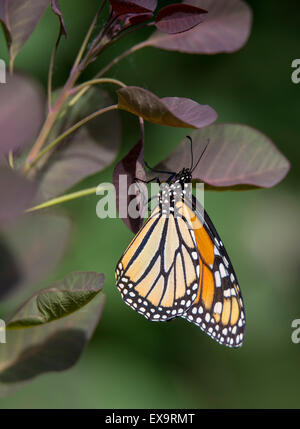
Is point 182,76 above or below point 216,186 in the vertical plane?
above

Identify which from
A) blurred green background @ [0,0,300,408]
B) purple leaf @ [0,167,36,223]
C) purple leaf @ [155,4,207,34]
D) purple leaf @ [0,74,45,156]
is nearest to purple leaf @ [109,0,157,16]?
purple leaf @ [155,4,207,34]

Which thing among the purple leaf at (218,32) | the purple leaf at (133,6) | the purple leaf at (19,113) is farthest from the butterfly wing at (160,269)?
the purple leaf at (19,113)

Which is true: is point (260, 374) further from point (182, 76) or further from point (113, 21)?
point (113, 21)

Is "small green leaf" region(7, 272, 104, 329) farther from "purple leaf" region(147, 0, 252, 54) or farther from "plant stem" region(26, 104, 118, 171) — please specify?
"purple leaf" region(147, 0, 252, 54)

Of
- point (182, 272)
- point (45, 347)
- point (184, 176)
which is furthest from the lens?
point (182, 272)

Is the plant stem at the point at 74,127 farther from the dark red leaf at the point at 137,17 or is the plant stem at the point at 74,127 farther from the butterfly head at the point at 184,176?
the butterfly head at the point at 184,176

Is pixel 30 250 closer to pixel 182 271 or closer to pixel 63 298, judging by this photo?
pixel 63 298

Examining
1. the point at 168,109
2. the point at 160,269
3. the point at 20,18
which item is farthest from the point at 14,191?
the point at 160,269

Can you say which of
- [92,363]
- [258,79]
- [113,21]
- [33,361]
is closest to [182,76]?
[258,79]

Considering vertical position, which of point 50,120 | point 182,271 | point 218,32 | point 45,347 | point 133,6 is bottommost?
point 45,347
